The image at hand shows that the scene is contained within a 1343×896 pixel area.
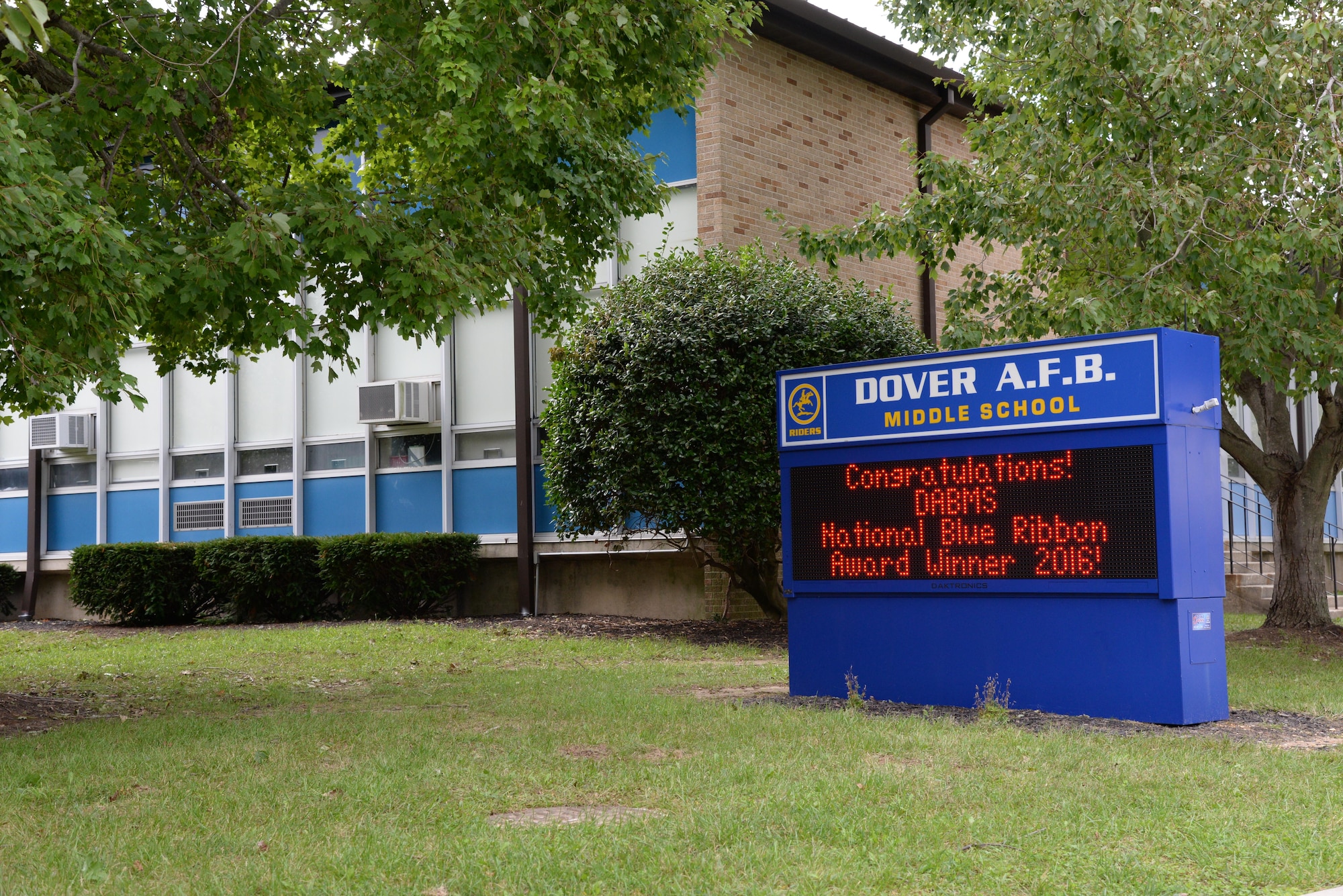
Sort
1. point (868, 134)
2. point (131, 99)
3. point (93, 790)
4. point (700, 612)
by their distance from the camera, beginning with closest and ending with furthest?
1. point (93, 790)
2. point (131, 99)
3. point (700, 612)
4. point (868, 134)

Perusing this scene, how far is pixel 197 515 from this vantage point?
20.6m

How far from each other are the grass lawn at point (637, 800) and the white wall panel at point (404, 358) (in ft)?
28.8

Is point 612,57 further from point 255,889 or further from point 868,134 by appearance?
point 868,134

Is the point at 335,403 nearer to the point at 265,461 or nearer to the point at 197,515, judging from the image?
the point at 265,461

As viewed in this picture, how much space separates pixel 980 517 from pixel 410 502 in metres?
11.3

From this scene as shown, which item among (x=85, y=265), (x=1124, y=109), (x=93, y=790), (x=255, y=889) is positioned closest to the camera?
(x=255, y=889)

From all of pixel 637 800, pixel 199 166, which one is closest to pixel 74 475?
pixel 199 166

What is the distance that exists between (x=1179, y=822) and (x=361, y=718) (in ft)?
17.2

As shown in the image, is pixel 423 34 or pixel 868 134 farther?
pixel 868 134

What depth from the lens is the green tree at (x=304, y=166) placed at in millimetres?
7352

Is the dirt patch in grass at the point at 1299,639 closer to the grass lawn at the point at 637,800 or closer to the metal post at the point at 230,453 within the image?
the grass lawn at the point at 637,800

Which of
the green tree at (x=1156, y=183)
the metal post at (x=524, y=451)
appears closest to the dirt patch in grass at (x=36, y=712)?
the metal post at (x=524, y=451)

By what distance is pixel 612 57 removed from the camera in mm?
10250

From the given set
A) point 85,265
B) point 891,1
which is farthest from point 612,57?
point 891,1
